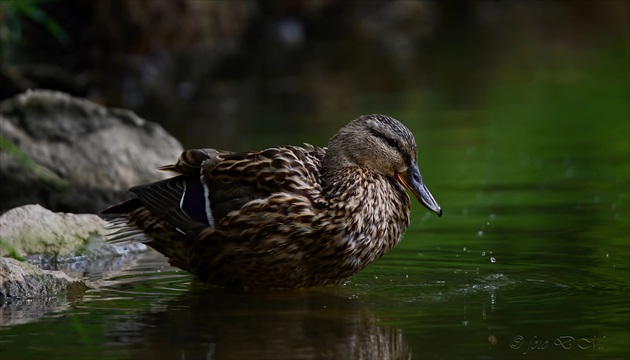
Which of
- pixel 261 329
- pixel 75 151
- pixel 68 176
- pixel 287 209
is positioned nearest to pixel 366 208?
pixel 287 209

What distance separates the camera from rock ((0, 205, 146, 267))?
27.3 ft

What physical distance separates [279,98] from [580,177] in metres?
6.48

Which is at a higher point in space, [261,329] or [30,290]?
[30,290]

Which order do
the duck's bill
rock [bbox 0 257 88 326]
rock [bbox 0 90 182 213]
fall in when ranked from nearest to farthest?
rock [bbox 0 257 88 326] < the duck's bill < rock [bbox 0 90 182 213]

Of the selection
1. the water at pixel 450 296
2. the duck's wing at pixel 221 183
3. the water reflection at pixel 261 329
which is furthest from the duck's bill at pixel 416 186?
the water reflection at pixel 261 329

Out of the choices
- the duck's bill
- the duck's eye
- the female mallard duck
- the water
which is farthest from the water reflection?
the duck's eye

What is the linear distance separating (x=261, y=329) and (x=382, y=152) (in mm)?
1767

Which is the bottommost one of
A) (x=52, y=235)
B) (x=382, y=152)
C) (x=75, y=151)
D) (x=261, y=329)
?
(x=261, y=329)

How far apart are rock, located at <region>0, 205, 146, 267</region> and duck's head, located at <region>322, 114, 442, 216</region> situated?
1738 mm

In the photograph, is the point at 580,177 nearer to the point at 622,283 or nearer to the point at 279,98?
the point at 622,283

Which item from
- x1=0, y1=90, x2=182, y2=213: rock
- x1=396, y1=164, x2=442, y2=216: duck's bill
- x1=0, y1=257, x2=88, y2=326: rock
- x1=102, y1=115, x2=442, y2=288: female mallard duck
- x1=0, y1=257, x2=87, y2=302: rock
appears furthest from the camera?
x1=0, y1=90, x2=182, y2=213: rock

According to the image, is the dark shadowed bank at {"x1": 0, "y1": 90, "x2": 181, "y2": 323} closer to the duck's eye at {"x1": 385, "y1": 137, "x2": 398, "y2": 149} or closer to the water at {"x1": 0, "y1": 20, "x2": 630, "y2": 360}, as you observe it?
the water at {"x1": 0, "y1": 20, "x2": 630, "y2": 360}

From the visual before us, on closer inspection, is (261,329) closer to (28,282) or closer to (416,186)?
(28,282)

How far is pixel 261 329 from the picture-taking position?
20.9 feet
